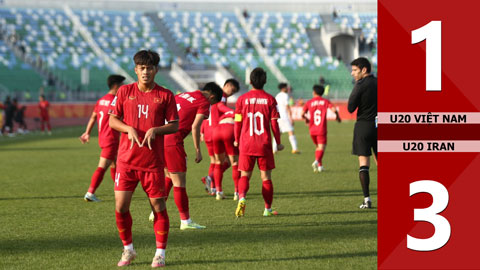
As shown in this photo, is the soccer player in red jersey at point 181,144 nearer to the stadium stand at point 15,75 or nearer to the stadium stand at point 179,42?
the stadium stand at point 15,75

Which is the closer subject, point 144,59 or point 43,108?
point 144,59

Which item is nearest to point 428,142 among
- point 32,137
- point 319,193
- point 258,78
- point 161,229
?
point 161,229

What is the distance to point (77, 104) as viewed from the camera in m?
43.6

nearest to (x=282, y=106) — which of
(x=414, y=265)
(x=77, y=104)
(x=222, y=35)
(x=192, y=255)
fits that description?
(x=192, y=255)

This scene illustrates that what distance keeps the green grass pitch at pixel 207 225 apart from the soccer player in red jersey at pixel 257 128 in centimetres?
56

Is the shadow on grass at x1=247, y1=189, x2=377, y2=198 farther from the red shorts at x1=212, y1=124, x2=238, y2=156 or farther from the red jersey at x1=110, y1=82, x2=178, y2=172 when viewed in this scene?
the red jersey at x1=110, y1=82, x2=178, y2=172

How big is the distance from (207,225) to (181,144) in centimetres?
110

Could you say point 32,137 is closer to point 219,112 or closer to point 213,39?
point 219,112

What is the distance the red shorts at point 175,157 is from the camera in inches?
336

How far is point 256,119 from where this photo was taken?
31.1 ft

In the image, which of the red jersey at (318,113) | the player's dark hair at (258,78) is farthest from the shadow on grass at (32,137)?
the player's dark hair at (258,78)

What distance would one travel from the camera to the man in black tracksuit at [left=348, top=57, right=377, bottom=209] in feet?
33.1

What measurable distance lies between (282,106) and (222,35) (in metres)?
40.9

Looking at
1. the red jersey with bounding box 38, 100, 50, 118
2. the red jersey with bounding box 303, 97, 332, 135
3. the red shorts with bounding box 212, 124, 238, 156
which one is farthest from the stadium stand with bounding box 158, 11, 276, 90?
the red shorts with bounding box 212, 124, 238, 156
